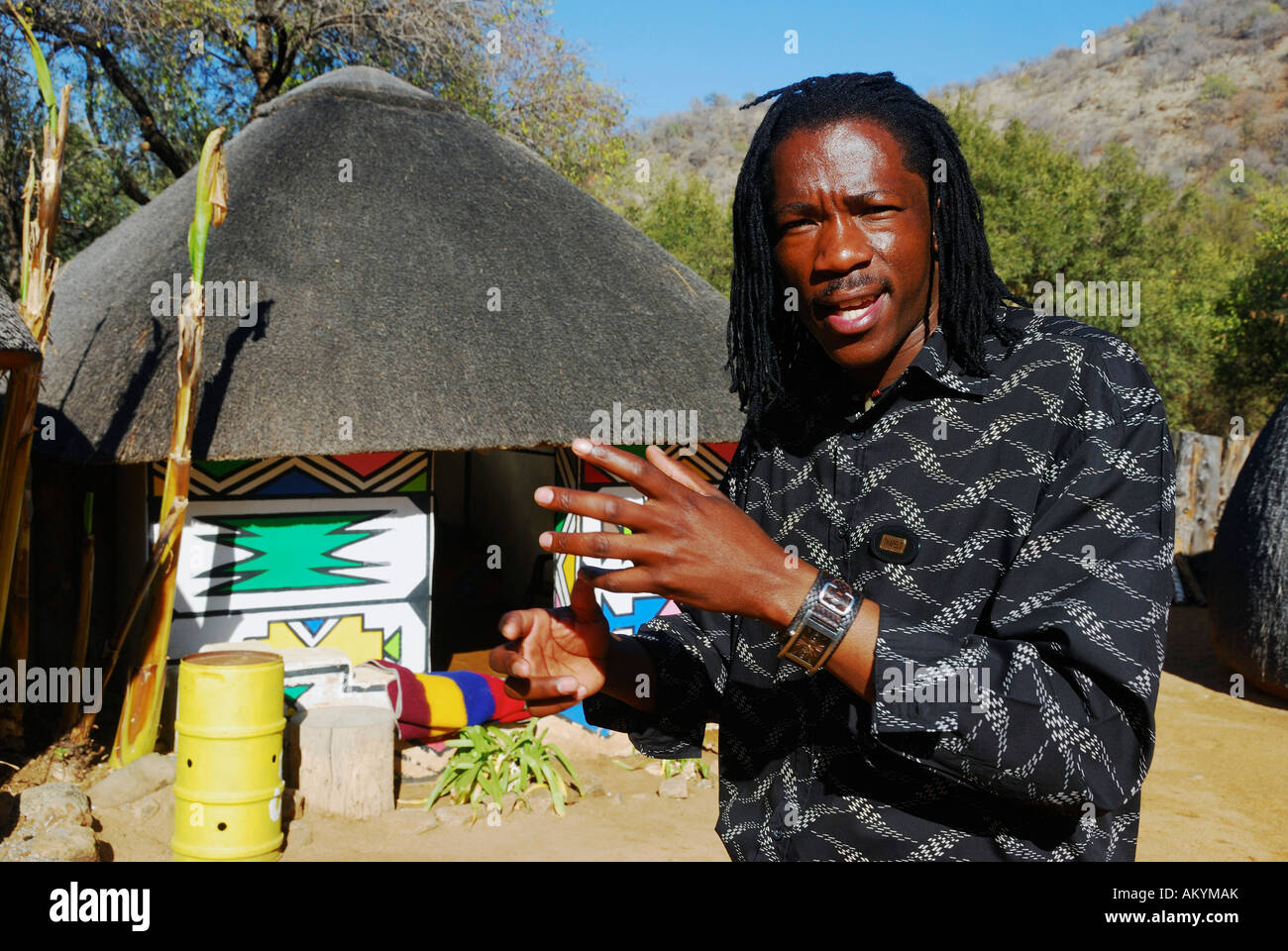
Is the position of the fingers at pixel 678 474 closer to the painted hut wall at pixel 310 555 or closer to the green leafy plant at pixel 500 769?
Result: the green leafy plant at pixel 500 769

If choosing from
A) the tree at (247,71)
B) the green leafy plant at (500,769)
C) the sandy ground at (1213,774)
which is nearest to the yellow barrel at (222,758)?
the green leafy plant at (500,769)

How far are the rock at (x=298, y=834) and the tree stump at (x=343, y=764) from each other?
0.19 metres

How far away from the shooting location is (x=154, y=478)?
6402mm

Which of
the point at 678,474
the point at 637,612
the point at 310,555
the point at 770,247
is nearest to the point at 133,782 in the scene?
the point at 310,555

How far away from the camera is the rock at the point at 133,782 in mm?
5184

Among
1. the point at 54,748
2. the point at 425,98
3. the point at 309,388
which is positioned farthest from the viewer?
the point at 425,98

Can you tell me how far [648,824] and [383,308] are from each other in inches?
144

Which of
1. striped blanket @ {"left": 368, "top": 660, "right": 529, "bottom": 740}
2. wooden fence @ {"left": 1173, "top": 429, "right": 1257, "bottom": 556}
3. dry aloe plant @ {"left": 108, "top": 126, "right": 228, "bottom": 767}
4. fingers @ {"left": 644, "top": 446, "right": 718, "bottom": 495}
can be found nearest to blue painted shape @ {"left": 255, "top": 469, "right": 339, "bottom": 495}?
dry aloe plant @ {"left": 108, "top": 126, "right": 228, "bottom": 767}

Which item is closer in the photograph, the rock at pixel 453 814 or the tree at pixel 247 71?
the rock at pixel 453 814

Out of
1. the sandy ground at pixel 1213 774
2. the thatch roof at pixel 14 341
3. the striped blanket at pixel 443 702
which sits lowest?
the sandy ground at pixel 1213 774

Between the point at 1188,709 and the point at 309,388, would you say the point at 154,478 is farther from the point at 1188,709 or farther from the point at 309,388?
the point at 1188,709

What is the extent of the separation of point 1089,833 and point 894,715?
14.8 inches

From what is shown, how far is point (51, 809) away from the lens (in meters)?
4.70
